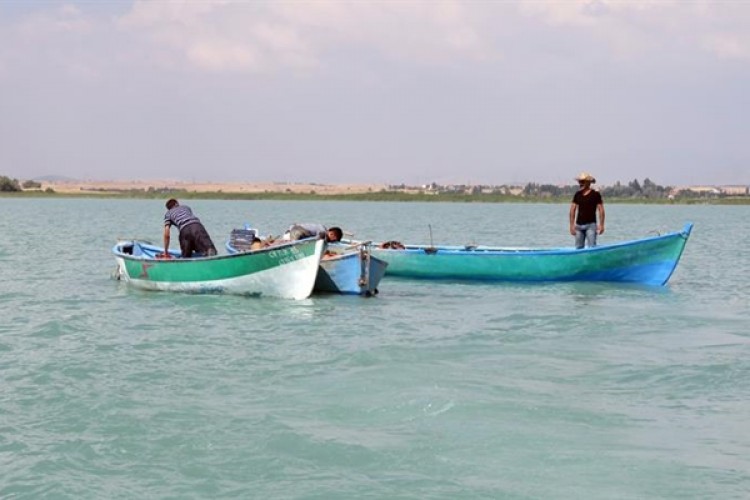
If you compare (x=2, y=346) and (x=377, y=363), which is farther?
(x=2, y=346)

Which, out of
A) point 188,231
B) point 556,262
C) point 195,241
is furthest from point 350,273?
point 556,262

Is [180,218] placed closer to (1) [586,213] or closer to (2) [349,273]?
(2) [349,273]

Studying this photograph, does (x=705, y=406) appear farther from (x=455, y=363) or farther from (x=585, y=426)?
(x=455, y=363)

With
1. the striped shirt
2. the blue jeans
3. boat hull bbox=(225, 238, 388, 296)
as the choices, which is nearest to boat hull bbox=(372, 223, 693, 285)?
the blue jeans

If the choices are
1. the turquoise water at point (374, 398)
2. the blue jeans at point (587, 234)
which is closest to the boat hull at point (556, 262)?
the blue jeans at point (587, 234)

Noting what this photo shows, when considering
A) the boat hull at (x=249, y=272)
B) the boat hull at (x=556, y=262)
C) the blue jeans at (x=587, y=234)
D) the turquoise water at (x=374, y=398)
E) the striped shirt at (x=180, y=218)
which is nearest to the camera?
the turquoise water at (x=374, y=398)

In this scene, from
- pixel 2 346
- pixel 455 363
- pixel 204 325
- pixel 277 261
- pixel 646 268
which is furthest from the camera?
pixel 646 268

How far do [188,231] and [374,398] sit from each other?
8.98 m

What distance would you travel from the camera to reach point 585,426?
31.1 ft

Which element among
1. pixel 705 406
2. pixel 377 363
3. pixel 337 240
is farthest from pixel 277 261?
pixel 705 406

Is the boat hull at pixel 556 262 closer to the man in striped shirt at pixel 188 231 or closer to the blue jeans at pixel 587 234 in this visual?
the blue jeans at pixel 587 234

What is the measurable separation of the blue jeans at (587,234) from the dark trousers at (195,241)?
7441 millimetres

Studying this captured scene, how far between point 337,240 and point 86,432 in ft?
→ 35.3

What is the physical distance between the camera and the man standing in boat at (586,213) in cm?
2002
